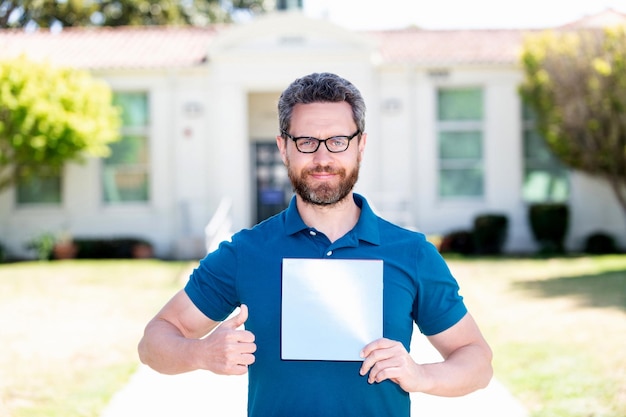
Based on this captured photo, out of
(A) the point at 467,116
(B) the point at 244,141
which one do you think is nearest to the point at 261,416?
(B) the point at 244,141

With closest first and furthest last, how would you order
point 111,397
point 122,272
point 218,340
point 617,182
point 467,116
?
point 218,340, point 111,397, point 122,272, point 617,182, point 467,116

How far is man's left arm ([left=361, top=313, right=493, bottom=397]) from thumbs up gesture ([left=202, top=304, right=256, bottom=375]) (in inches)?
12.6

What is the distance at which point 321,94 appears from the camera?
7.77 ft

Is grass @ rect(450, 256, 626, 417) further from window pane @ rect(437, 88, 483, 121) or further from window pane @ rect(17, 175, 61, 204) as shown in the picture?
window pane @ rect(17, 175, 61, 204)

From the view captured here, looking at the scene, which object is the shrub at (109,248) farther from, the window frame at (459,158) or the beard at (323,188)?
the beard at (323,188)

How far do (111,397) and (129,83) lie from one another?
1217 cm

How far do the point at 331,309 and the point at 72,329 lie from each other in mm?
7074

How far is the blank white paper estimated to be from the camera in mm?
2219

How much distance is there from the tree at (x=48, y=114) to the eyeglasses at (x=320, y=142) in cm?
1366

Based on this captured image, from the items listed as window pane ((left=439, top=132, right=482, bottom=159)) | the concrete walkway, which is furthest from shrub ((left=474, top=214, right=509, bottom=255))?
the concrete walkway

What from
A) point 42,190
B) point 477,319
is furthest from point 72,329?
point 42,190

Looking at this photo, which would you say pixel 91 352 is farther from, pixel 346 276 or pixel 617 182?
pixel 617 182

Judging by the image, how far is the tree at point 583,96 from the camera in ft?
47.9

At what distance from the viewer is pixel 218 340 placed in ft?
7.23
